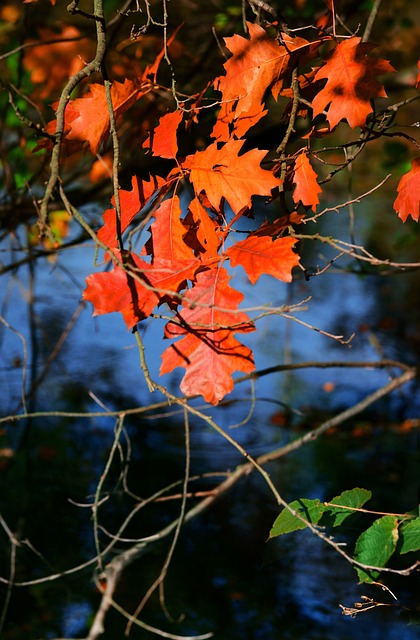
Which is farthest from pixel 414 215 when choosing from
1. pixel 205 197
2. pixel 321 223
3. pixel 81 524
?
pixel 321 223

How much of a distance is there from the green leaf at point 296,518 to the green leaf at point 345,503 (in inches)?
0.8

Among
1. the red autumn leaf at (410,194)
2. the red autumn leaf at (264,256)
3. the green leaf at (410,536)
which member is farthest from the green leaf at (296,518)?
the red autumn leaf at (410,194)

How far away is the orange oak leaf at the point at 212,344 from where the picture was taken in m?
1.01

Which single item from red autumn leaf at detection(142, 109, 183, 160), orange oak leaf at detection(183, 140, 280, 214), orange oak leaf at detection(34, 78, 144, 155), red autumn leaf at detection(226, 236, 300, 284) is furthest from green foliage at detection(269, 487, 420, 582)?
orange oak leaf at detection(34, 78, 144, 155)

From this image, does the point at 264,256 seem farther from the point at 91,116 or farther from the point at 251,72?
the point at 91,116

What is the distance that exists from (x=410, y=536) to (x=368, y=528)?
6 cm

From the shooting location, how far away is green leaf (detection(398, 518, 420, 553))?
3.47 feet

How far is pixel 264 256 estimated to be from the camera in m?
1.02

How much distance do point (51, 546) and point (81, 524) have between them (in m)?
0.23

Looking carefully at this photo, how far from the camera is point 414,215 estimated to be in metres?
1.15

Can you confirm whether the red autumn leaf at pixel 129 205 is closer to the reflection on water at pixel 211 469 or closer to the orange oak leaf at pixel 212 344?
the orange oak leaf at pixel 212 344

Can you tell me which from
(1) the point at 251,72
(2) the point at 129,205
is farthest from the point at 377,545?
(1) the point at 251,72

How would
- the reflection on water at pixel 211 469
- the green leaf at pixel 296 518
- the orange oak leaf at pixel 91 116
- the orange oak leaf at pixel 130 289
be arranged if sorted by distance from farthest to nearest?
1. the reflection on water at pixel 211 469
2. the orange oak leaf at pixel 91 116
3. the green leaf at pixel 296 518
4. the orange oak leaf at pixel 130 289

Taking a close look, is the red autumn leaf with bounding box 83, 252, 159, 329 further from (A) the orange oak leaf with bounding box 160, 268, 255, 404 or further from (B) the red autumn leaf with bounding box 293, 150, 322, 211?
(B) the red autumn leaf with bounding box 293, 150, 322, 211
